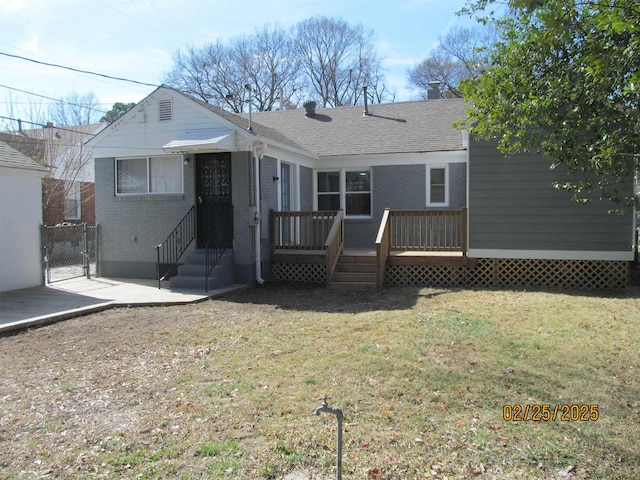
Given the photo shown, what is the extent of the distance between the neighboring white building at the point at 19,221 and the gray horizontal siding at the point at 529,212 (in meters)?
9.40

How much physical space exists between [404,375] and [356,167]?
32.5ft

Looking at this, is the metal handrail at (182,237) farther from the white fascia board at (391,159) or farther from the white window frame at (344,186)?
the white fascia board at (391,159)

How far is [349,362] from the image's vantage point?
5.47 m

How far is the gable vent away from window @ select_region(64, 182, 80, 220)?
12.0 meters

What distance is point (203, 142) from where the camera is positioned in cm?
1034

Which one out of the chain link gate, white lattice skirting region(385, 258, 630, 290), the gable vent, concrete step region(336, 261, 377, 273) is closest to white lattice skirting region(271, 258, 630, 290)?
white lattice skirting region(385, 258, 630, 290)

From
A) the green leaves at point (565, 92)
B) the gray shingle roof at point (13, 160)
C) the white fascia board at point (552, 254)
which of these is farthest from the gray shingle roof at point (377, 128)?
the green leaves at point (565, 92)

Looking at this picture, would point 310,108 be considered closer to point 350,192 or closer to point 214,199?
point 350,192

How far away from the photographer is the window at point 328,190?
47.9 feet

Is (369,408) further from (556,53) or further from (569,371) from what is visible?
(556,53)

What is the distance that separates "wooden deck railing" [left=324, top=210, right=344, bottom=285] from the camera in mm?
10805

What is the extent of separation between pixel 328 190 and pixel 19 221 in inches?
308

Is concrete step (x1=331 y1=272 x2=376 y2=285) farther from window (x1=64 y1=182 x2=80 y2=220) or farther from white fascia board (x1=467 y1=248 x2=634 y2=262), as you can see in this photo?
window (x1=64 y1=182 x2=80 y2=220)

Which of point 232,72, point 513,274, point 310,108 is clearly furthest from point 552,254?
point 232,72
